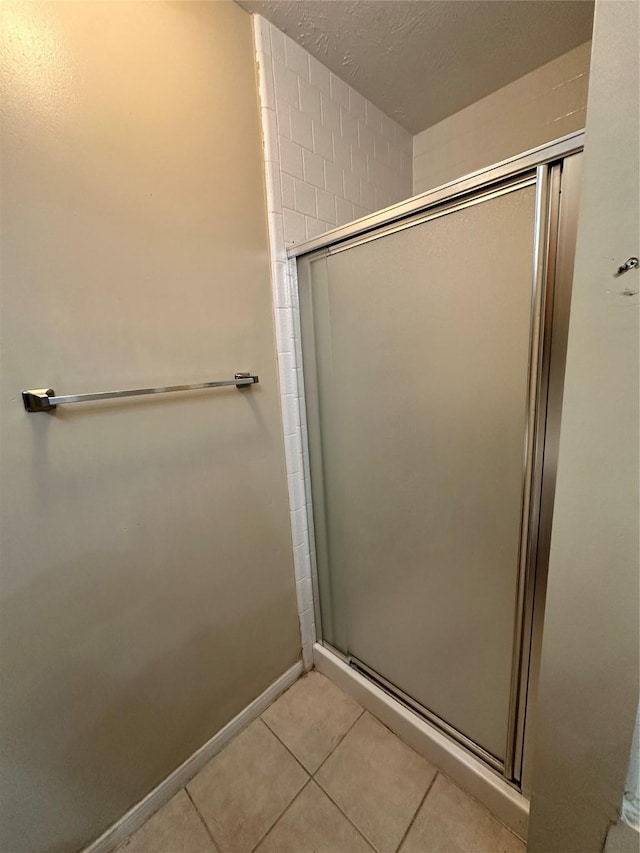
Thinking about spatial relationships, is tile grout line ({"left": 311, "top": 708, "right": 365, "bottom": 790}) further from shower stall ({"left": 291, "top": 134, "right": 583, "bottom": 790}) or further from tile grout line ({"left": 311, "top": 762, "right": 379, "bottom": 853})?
shower stall ({"left": 291, "top": 134, "right": 583, "bottom": 790})

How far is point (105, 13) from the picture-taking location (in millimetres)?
803

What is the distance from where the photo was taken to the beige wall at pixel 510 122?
1306 millimetres

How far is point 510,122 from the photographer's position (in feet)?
4.76

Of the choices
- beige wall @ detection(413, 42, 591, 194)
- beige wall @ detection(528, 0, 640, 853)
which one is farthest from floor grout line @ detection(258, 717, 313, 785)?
beige wall @ detection(413, 42, 591, 194)

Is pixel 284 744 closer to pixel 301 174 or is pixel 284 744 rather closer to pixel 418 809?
pixel 418 809

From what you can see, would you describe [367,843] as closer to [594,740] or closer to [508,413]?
[594,740]

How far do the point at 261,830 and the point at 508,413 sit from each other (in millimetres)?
1372

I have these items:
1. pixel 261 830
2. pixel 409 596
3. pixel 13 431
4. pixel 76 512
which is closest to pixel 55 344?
pixel 13 431

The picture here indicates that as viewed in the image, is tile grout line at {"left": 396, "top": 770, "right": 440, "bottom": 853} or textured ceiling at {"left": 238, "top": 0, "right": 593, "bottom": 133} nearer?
tile grout line at {"left": 396, "top": 770, "right": 440, "bottom": 853}

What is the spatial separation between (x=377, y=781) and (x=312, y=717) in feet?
0.98

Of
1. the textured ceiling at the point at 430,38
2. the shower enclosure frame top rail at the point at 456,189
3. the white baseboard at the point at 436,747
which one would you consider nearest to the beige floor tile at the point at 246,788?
the white baseboard at the point at 436,747

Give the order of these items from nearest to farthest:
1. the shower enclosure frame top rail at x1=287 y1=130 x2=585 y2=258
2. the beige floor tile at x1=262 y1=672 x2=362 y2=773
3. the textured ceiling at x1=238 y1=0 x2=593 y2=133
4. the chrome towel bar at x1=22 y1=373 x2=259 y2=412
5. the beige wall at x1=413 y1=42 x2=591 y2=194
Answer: the shower enclosure frame top rail at x1=287 y1=130 x2=585 y2=258 → the chrome towel bar at x1=22 y1=373 x2=259 y2=412 → the textured ceiling at x1=238 y1=0 x2=593 y2=133 → the beige floor tile at x1=262 y1=672 x2=362 y2=773 → the beige wall at x1=413 y1=42 x2=591 y2=194

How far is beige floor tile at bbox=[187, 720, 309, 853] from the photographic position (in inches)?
39.1

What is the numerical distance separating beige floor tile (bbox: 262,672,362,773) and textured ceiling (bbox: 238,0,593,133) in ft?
7.88
